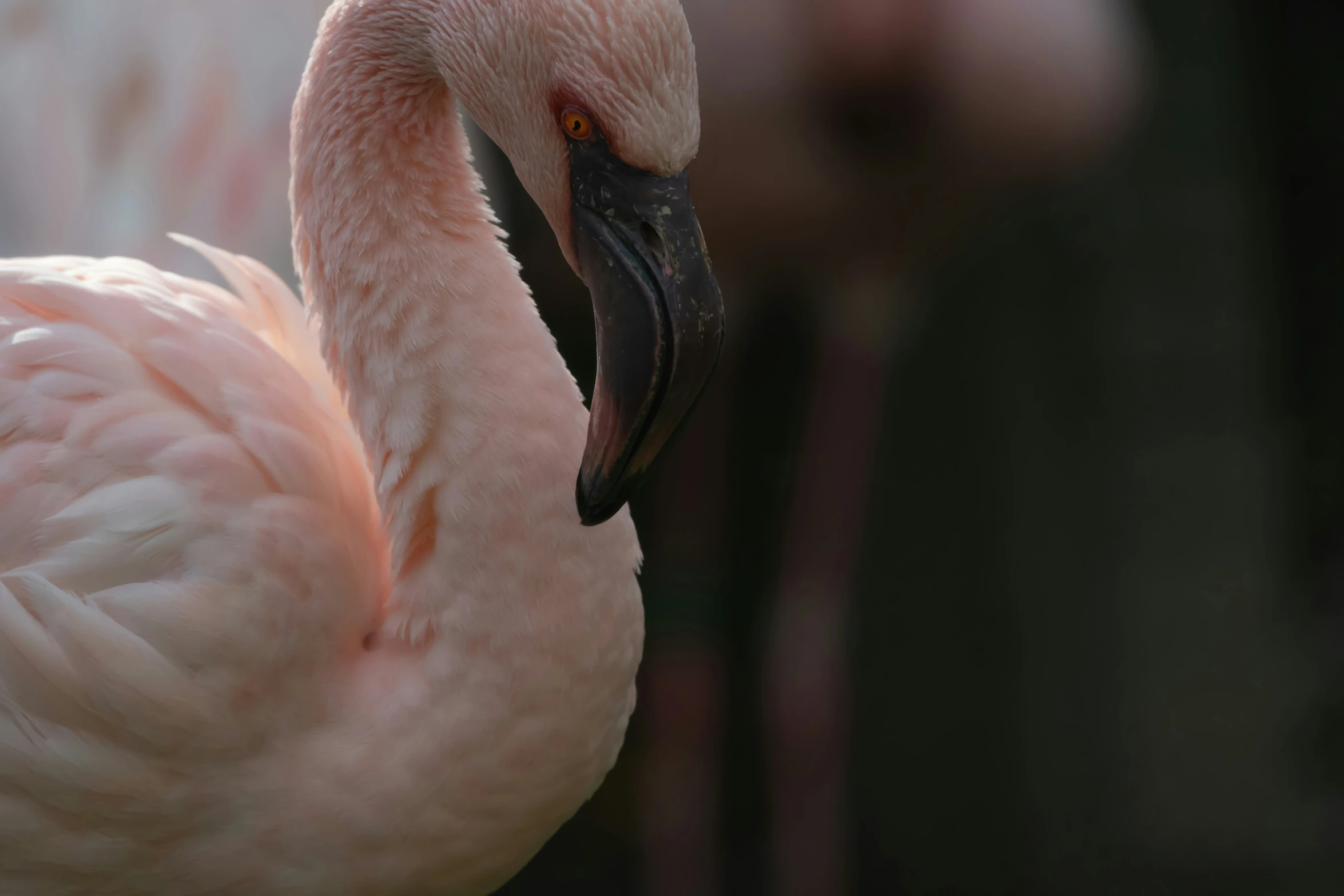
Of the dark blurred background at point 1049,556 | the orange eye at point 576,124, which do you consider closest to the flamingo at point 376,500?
the orange eye at point 576,124

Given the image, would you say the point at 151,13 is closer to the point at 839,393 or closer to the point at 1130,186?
the point at 839,393

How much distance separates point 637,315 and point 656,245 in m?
0.04

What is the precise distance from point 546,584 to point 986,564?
3.69 feet

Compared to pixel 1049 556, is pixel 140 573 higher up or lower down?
higher up

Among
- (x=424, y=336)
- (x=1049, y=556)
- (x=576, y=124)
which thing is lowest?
(x=1049, y=556)

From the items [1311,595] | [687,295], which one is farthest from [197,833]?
[1311,595]

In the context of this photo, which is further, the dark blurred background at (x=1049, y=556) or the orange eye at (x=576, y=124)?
the dark blurred background at (x=1049, y=556)

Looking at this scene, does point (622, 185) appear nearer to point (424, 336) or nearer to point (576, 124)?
point (576, 124)

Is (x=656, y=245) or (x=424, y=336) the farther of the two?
(x=424, y=336)

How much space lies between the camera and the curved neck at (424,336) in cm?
65

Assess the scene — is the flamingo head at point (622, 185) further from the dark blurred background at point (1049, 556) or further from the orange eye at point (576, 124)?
the dark blurred background at point (1049, 556)

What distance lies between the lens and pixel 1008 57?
116 cm

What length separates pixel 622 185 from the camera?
564mm

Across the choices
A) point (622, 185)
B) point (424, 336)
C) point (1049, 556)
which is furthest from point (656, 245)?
point (1049, 556)
